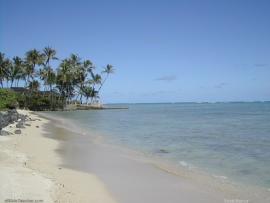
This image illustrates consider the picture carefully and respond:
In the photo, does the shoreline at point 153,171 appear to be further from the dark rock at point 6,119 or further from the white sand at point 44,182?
the dark rock at point 6,119

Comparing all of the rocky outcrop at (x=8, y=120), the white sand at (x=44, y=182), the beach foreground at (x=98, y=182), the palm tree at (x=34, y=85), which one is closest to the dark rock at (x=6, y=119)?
the rocky outcrop at (x=8, y=120)

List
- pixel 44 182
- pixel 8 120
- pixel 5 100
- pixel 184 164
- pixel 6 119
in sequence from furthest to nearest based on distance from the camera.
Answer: pixel 5 100, pixel 8 120, pixel 6 119, pixel 184 164, pixel 44 182

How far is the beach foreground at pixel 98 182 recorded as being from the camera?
8.62 m

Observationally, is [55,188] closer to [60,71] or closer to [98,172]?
[98,172]

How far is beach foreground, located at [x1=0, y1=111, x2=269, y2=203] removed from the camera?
8625 mm

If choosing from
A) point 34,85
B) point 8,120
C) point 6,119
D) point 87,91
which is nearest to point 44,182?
point 6,119

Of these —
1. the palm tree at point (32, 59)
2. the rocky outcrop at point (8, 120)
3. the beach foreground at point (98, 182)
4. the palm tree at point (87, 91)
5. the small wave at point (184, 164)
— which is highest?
the palm tree at point (32, 59)

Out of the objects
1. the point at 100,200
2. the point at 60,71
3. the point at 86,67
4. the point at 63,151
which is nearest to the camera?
the point at 100,200

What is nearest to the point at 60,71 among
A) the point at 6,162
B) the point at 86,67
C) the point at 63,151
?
the point at 86,67

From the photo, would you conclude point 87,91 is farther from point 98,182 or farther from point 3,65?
point 98,182

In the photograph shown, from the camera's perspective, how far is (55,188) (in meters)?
8.89

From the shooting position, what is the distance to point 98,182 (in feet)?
35.0

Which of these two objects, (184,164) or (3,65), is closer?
(184,164)

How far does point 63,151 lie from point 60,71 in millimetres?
68151
